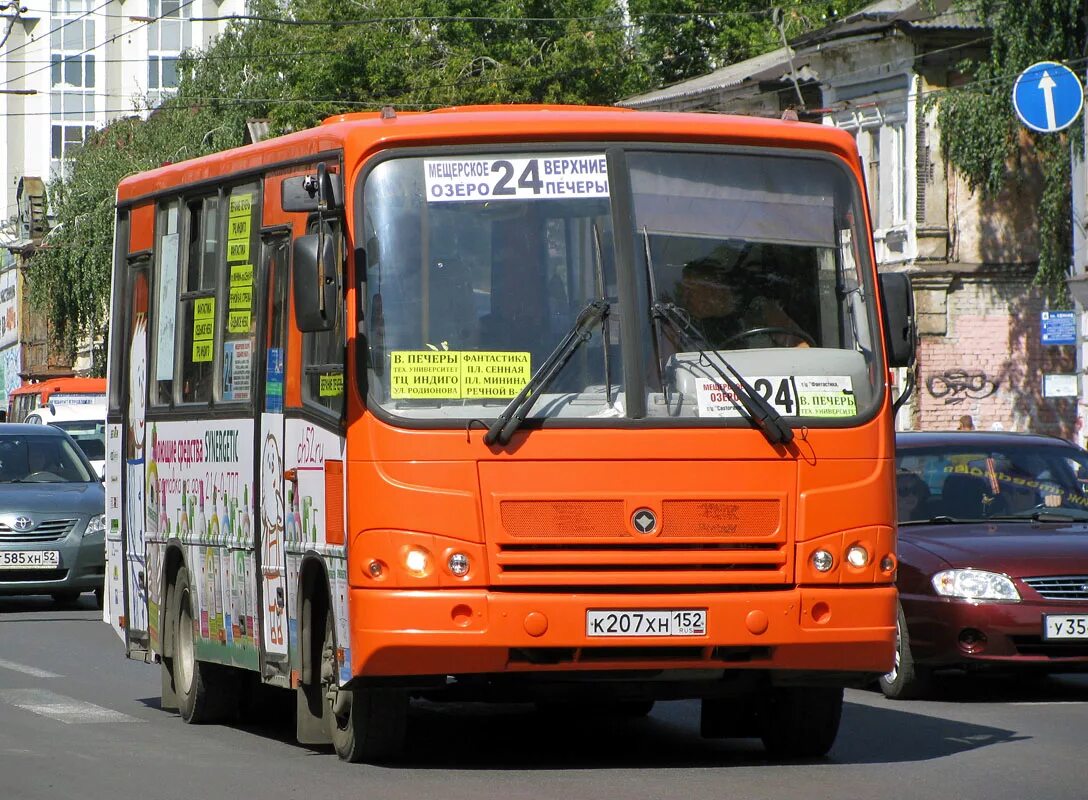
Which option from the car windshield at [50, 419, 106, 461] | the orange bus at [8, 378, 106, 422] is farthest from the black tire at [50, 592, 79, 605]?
the orange bus at [8, 378, 106, 422]

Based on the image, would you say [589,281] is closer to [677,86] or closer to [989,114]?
[989,114]

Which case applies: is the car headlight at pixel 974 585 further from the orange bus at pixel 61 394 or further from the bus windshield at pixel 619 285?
the orange bus at pixel 61 394

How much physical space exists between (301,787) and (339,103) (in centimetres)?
4953

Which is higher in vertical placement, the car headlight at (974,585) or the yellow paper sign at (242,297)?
the yellow paper sign at (242,297)

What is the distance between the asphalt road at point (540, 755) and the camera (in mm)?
9156

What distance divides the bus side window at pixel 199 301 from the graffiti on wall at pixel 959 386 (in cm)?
3293

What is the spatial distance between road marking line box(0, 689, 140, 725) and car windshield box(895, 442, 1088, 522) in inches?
198

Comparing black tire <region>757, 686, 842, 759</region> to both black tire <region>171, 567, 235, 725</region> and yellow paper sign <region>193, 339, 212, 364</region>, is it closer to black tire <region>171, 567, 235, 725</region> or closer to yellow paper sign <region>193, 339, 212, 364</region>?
black tire <region>171, 567, 235, 725</region>

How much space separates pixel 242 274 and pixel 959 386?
111 feet

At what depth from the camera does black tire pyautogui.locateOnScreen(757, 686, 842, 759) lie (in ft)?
33.9

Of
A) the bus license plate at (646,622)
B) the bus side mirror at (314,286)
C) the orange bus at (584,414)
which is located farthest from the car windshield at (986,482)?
the bus side mirror at (314,286)

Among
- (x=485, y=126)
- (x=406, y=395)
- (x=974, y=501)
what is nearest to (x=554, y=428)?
(x=406, y=395)

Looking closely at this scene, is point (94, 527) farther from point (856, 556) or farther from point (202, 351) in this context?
point (856, 556)

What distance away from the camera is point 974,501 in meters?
14.4
